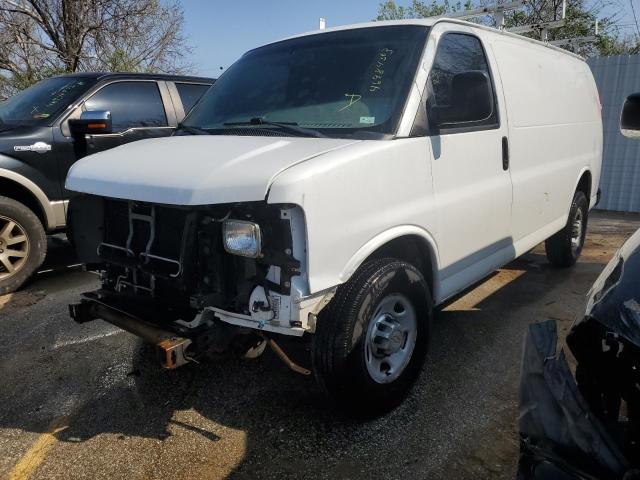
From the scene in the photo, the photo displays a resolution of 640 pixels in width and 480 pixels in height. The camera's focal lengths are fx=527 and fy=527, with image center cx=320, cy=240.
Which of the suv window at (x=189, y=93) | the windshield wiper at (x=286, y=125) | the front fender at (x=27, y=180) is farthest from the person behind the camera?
the suv window at (x=189, y=93)

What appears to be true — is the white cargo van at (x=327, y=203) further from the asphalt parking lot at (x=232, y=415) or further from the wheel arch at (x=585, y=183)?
A: the wheel arch at (x=585, y=183)

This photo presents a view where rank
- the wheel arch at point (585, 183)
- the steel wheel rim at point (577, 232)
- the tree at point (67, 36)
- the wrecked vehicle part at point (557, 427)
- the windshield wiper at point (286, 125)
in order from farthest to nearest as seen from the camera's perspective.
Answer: the tree at point (67, 36)
the steel wheel rim at point (577, 232)
the wheel arch at point (585, 183)
the windshield wiper at point (286, 125)
the wrecked vehicle part at point (557, 427)

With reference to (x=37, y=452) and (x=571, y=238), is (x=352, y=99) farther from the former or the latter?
(x=571, y=238)

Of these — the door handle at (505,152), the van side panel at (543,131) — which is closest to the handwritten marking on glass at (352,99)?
the door handle at (505,152)

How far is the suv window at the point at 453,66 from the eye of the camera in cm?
324

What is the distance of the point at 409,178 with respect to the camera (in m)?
2.96

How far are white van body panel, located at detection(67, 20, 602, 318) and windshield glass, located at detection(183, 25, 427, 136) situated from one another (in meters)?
0.12

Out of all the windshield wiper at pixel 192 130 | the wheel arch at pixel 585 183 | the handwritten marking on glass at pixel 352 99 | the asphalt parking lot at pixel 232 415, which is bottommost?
the asphalt parking lot at pixel 232 415

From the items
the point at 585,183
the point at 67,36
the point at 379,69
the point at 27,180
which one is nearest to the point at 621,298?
the point at 379,69

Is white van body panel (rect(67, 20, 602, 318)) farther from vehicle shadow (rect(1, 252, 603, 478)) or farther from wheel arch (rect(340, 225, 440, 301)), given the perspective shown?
vehicle shadow (rect(1, 252, 603, 478))

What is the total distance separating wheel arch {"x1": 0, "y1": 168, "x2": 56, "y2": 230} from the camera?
16.9ft

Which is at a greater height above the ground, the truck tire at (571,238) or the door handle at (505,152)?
the door handle at (505,152)

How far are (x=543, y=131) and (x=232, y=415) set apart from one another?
3384 millimetres

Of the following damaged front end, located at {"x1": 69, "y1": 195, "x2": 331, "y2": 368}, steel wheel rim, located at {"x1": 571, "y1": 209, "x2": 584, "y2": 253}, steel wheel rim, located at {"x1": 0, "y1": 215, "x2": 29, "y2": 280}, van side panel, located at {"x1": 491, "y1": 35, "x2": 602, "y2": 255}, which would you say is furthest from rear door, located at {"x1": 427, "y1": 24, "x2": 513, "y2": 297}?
steel wheel rim, located at {"x1": 0, "y1": 215, "x2": 29, "y2": 280}
